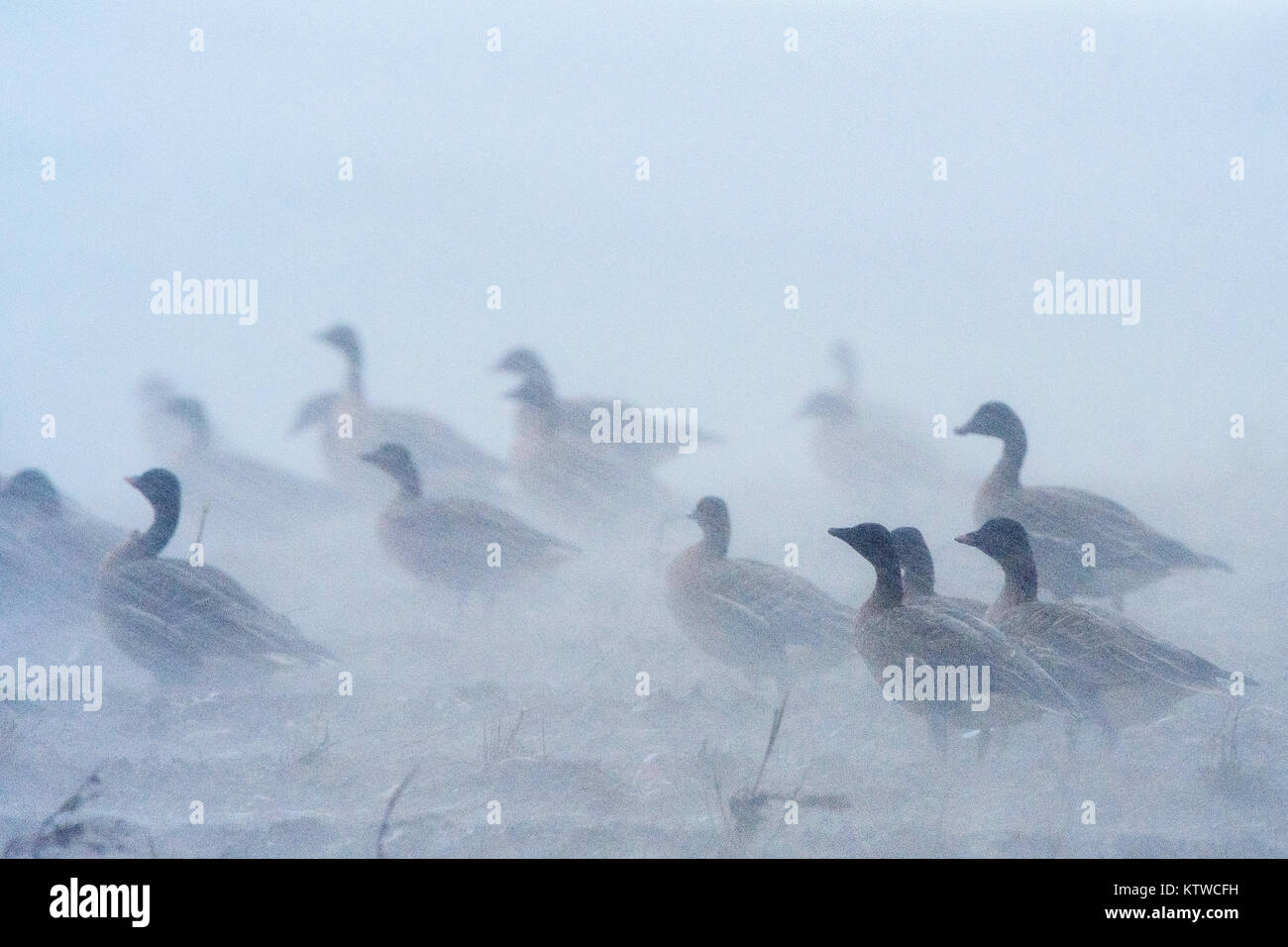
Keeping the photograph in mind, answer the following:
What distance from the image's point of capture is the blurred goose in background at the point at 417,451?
731 cm

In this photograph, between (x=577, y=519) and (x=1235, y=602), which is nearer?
(x=1235, y=602)

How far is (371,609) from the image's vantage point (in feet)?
21.2

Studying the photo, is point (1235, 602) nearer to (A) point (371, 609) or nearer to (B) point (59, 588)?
(A) point (371, 609)

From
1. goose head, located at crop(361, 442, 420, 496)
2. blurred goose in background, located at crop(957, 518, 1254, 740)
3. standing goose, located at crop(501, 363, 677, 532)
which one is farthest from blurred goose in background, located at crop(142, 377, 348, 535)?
blurred goose in background, located at crop(957, 518, 1254, 740)

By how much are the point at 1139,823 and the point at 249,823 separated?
3.38 meters

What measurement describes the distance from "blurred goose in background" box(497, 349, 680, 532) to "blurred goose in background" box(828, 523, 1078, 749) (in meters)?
2.77

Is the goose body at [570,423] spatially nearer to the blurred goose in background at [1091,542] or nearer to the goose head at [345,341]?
the goose head at [345,341]

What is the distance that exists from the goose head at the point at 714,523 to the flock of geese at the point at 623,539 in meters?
0.01

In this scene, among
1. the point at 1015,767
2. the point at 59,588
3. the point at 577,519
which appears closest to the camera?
the point at 1015,767

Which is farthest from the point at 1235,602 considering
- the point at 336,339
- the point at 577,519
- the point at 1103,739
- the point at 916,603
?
the point at 336,339

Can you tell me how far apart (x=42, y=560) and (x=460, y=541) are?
2186 mm

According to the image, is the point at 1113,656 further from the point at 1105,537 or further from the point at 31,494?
the point at 31,494

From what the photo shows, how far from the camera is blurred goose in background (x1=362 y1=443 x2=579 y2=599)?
611cm
